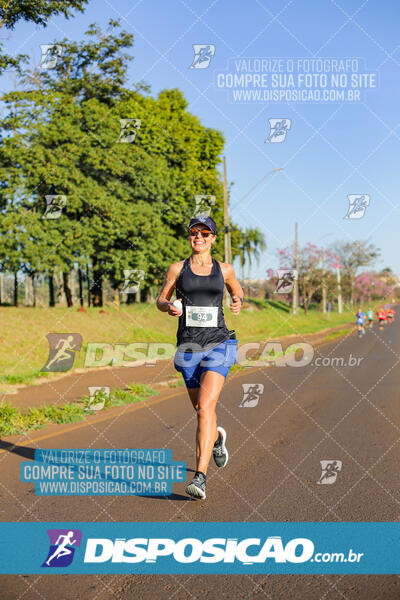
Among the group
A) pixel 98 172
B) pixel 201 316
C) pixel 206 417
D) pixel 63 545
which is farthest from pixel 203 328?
pixel 98 172

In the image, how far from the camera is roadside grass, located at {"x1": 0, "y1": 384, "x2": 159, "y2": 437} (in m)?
7.62

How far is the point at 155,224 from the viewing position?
28750 mm

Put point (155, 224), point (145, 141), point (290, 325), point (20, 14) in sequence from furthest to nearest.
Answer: point (290, 325)
point (145, 141)
point (155, 224)
point (20, 14)

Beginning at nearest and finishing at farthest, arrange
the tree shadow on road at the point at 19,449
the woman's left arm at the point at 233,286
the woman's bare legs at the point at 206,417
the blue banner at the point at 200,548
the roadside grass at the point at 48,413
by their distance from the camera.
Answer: the blue banner at the point at 200,548, the woman's bare legs at the point at 206,417, the woman's left arm at the point at 233,286, the tree shadow on road at the point at 19,449, the roadside grass at the point at 48,413

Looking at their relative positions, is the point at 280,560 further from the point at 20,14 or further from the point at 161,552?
the point at 20,14

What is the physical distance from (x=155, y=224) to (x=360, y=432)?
72.8ft

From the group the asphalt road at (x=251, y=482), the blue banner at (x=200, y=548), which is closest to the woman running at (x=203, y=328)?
the asphalt road at (x=251, y=482)

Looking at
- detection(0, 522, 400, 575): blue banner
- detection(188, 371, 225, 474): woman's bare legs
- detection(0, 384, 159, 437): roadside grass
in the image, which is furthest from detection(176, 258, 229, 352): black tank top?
detection(0, 384, 159, 437): roadside grass

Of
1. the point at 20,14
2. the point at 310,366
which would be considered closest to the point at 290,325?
the point at 310,366

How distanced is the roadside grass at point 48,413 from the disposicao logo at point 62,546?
11.4 ft

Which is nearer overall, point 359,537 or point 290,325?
point 359,537

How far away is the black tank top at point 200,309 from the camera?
4918mm

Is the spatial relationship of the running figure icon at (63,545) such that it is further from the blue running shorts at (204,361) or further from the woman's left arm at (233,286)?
the woman's left arm at (233,286)

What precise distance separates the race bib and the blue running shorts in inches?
9.1
